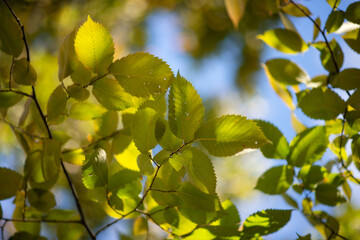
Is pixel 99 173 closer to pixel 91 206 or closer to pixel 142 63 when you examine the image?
pixel 142 63

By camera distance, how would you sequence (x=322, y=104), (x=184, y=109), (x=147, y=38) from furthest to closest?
(x=147, y=38), (x=322, y=104), (x=184, y=109)

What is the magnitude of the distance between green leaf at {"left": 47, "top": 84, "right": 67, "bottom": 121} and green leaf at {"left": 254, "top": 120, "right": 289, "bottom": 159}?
0.96 feet

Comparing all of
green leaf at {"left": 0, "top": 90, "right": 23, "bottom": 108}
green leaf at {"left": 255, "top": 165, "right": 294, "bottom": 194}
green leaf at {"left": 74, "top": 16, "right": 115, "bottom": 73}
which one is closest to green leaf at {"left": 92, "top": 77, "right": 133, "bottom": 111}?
A: green leaf at {"left": 74, "top": 16, "right": 115, "bottom": 73}

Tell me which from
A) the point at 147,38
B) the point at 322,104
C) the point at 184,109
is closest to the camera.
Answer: the point at 184,109

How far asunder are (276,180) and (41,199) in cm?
36

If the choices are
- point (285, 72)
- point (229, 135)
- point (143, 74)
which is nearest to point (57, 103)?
point (143, 74)

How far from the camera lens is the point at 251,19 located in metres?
2.13

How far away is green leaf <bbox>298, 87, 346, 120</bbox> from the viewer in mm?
426

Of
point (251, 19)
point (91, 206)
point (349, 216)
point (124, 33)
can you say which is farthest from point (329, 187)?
point (124, 33)

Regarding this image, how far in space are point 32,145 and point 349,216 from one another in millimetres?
1146

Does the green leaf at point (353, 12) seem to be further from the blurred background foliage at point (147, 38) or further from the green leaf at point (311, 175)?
the blurred background foliage at point (147, 38)

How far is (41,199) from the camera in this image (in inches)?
18.9

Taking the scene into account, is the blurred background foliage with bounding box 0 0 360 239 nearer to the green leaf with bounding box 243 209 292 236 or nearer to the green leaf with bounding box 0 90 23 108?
the green leaf with bounding box 0 90 23 108

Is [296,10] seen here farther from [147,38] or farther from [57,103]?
[147,38]
